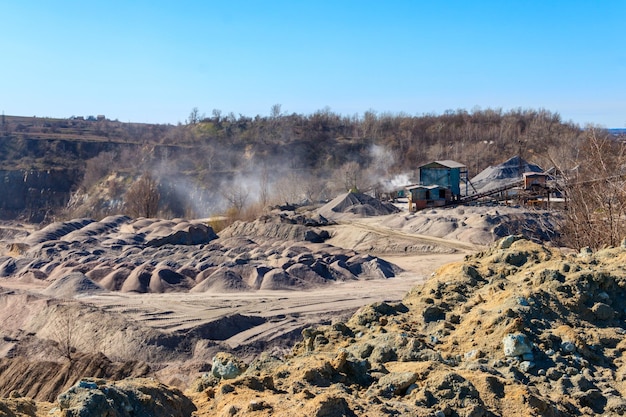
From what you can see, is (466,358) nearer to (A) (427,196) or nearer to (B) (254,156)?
(A) (427,196)

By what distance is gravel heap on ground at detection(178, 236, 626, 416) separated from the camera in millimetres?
6285

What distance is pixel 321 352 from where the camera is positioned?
26.7ft

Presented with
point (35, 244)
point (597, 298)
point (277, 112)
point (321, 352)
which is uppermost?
point (277, 112)

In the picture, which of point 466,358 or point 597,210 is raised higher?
point 597,210

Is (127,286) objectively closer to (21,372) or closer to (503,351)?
(21,372)

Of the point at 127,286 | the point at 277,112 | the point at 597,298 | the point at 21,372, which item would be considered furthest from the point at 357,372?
the point at 277,112

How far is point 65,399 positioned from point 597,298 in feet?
20.8

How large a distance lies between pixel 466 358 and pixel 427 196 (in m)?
47.0

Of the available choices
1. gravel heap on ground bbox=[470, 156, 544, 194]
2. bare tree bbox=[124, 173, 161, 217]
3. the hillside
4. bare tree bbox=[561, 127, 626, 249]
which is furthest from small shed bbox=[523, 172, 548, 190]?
bare tree bbox=[124, 173, 161, 217]

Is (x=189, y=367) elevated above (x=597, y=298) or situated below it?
below

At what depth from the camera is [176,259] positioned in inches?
1491

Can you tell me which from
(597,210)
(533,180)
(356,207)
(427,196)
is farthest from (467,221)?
(597,210)

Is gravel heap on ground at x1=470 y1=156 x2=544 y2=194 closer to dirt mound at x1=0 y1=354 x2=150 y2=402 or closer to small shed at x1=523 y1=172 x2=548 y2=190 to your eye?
small shed at x1=523 y1=172 x2=548 y2=190

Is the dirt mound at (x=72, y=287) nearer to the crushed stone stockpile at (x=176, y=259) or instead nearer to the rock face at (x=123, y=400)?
the crushed stone stockpile at (x=176, y=259)
